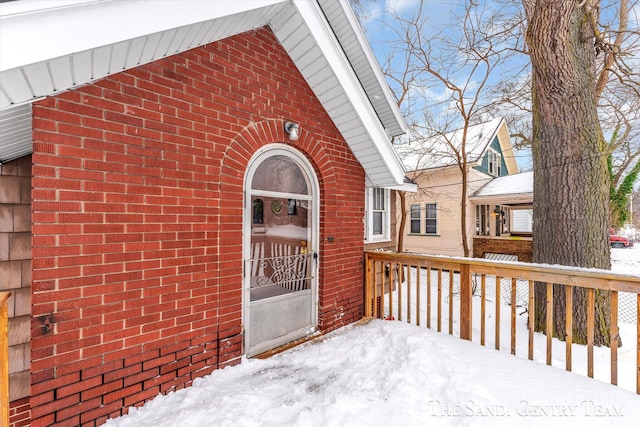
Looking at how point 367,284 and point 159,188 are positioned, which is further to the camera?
point 367,284

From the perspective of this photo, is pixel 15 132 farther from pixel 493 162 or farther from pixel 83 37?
pixel 493 162

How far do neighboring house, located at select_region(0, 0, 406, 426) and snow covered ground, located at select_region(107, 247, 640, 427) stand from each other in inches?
13.7

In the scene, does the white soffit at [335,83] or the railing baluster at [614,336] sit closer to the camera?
the railing baluster at [614,336]

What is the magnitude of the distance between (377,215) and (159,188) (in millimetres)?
5267

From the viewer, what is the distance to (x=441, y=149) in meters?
12.6

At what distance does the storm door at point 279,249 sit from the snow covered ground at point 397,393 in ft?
1.53

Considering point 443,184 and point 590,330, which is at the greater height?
point 443,184

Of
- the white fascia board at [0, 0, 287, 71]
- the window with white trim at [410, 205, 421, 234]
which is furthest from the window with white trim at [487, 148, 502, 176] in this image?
the white fascia board at [0, 0, 287, 71]

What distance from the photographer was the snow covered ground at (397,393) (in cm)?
225

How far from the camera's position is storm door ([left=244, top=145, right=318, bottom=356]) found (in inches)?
135

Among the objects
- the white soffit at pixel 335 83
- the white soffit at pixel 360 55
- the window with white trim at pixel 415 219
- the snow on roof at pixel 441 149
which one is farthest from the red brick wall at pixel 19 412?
the window with white trim at pixel 415 219

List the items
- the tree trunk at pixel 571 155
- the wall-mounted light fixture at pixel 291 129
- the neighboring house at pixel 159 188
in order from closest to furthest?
the neighboring house at pixel 159 188, the wall-mounted light fixture at pixel 291 129, the tree trunk at pixel 571 155

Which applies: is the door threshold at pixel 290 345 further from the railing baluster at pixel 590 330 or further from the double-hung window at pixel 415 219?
the double-hung window at pixel 415 219

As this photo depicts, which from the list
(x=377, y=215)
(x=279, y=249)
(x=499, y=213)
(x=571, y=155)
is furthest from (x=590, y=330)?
(x=499, y=213)
